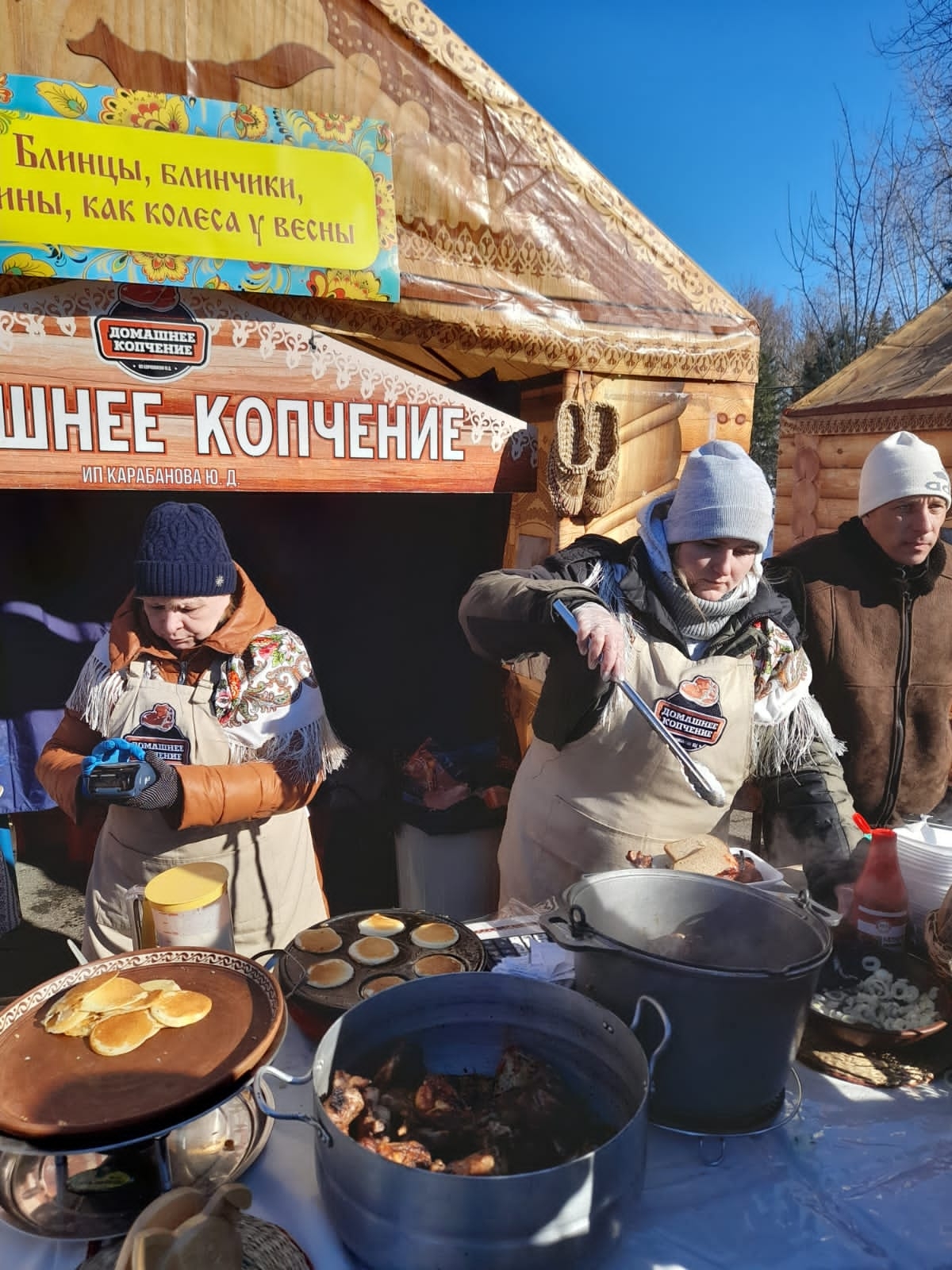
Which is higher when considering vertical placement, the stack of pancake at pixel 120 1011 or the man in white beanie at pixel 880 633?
the man in white beanie at pixel 880 633

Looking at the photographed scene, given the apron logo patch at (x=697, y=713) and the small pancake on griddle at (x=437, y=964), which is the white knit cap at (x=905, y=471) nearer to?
the apron logo patch at (x=697, y=713)

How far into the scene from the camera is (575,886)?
5.61 ft

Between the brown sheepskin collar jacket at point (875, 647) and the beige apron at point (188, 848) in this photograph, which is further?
the brown sheepskin collar jacket at point (875, 647)

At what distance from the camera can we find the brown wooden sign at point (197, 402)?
116 inches

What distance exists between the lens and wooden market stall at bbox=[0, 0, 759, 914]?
2.88m

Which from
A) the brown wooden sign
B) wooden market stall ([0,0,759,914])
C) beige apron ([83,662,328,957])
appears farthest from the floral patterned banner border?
beige apron ([83,662,328,957])

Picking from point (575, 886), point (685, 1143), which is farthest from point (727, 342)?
point (685, 1143)

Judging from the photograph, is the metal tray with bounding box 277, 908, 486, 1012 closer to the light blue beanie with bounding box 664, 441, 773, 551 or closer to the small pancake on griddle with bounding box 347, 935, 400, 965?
the small pancake on griddle with bounding box 347, 935, 400, 965

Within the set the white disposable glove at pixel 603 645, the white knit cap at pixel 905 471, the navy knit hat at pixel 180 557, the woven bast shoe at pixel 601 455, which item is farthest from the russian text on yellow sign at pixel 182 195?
the white knit cap at pixel 905 471

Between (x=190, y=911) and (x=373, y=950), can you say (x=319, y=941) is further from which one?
(x=190, y=911)

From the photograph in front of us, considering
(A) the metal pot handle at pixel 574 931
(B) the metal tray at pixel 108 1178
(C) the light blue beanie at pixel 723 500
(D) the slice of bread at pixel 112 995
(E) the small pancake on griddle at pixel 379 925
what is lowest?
(B) the metal tray at pixel 108 1178

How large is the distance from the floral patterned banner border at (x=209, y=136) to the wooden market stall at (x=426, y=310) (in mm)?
11

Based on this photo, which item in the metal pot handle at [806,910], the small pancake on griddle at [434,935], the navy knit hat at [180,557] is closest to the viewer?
the metal pot handle at [806,910]

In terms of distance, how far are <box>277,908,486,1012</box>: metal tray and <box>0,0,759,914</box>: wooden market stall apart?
6.22 feet
